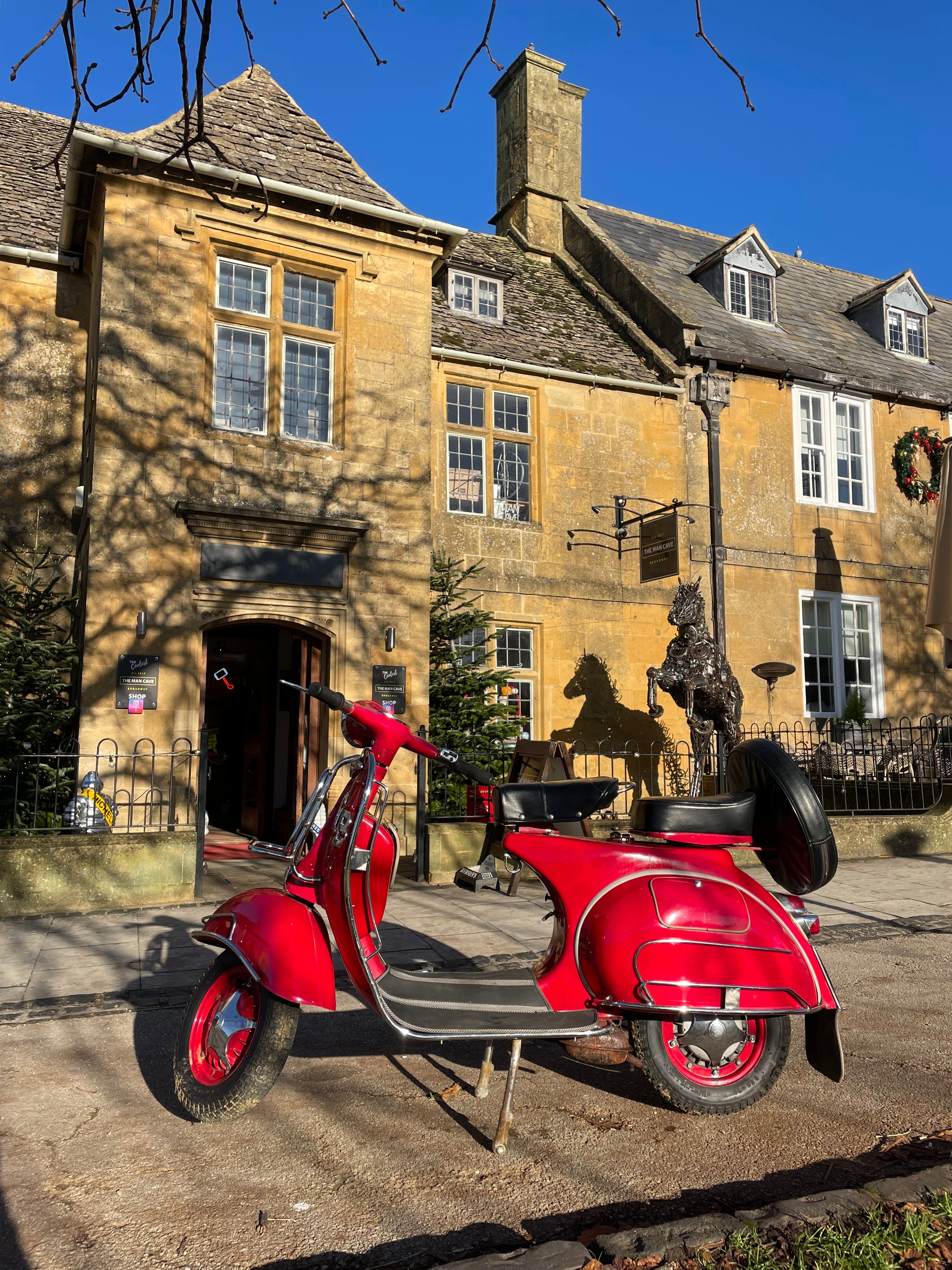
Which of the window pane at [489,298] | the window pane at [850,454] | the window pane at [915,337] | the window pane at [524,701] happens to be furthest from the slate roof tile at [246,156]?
the window pane at [915,337]

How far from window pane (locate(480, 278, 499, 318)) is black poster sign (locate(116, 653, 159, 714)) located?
29.9 feet

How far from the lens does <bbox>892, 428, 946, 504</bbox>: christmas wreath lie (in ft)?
57.1

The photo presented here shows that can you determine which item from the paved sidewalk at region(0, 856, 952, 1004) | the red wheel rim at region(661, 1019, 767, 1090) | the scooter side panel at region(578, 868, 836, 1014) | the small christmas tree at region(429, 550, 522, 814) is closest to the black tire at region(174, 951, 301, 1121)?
the scooter side panel at region(578, 868, 836, 1014)

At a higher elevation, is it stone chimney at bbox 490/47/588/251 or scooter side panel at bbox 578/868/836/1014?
stone chimney at bbox 490/47/588/251

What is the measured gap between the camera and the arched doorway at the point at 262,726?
10961mm

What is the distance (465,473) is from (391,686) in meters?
4.85

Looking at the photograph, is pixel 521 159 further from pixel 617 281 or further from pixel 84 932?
pixel 84 932

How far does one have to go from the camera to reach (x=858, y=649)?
1688cm

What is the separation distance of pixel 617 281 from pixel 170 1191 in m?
17.5

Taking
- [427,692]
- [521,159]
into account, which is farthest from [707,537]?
[521,159]

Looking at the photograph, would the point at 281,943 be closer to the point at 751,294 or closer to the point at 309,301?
the point at 309,301

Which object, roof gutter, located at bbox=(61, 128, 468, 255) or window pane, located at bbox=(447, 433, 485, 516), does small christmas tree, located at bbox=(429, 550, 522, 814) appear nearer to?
window pane, located at bbox=(447, 433, 485, 516)

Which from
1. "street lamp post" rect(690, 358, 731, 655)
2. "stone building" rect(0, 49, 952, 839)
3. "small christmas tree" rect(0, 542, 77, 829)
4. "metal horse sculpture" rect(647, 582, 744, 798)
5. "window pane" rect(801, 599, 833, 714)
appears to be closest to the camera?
"small christmas tree" rect(0, 542, 77, 829)

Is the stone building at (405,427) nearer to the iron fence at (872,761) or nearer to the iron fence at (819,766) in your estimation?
the iron fence at (819,766)
